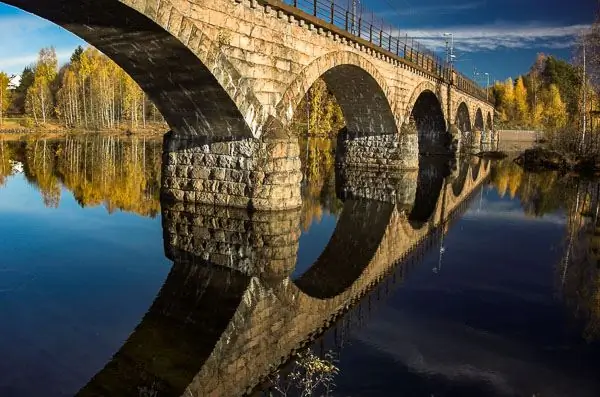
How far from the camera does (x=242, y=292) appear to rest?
30.6 feet

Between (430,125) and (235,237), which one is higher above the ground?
(430,125)

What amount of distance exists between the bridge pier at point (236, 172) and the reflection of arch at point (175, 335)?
5612 millimetres

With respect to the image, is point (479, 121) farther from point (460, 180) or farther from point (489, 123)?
point (460, 180)

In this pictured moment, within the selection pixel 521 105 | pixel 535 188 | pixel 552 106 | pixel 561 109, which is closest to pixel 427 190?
pixel 535 188

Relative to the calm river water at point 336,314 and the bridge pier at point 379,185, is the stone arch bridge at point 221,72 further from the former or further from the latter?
the bridge pier at point 379,185

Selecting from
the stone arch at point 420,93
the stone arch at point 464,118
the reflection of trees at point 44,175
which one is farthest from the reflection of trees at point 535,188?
the stone arch at point 464,118

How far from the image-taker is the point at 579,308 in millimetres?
9195

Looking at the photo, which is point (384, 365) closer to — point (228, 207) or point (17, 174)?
point (228, 207)

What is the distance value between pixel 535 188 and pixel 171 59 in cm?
2106

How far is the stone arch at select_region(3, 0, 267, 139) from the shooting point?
38.4ft

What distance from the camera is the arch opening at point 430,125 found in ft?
139

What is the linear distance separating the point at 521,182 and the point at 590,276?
19.7 m

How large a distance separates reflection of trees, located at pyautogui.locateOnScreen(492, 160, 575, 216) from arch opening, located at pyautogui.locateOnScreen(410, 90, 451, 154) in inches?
343

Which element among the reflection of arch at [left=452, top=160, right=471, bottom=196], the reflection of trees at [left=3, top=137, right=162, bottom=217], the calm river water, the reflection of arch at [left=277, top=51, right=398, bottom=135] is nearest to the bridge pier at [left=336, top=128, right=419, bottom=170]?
the reflection of arch at [left=277, top=51, right=398, bottom=135]
